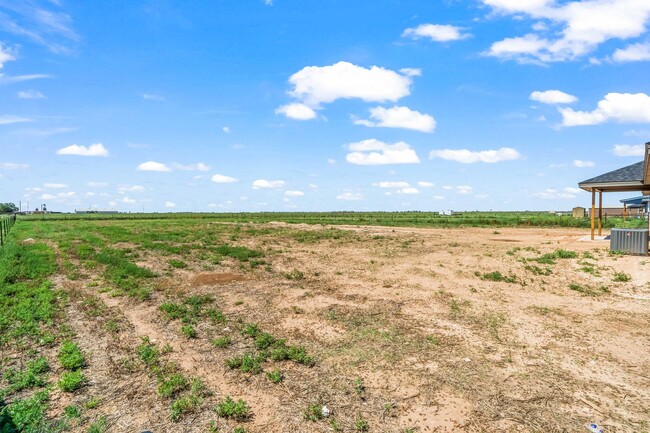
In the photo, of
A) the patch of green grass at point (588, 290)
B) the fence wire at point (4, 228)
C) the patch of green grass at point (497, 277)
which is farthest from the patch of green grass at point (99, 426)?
the fence wire at point (4, 228)

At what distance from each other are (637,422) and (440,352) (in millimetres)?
2873

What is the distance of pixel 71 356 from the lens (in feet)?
21.6

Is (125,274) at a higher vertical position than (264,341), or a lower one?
higher

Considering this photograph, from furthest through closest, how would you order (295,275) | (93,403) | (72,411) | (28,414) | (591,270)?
(295,275), (591,270), (93,403), (72,411), (28,414)

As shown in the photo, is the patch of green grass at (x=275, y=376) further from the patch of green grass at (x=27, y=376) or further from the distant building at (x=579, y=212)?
the distant building at (x=579, y=212)

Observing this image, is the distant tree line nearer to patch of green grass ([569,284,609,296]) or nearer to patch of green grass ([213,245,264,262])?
patch of green grass ([213,245,264,262])

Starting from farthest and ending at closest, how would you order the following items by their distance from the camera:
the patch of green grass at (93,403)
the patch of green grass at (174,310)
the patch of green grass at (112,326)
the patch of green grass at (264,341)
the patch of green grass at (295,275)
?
the patch of green grass at (295,275)
the patch of green grass at (174,310)
the patch of green grass at (112,326)
the patch of green grass at (264,341)
the patch of green grass at (93,403)

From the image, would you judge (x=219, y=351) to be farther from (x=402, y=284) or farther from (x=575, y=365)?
(x=402, y=284)

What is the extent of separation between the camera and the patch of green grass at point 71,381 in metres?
5.48

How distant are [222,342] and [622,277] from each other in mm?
13418

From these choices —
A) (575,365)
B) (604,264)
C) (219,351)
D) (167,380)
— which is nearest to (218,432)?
(167,380)

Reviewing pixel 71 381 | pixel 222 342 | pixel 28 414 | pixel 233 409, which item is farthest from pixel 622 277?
pixel 28 414

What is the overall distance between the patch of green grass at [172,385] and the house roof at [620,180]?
2439cm

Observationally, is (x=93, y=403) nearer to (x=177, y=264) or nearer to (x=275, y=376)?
(x=275, y=376)
